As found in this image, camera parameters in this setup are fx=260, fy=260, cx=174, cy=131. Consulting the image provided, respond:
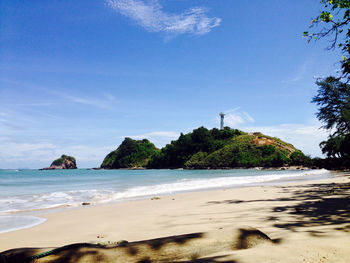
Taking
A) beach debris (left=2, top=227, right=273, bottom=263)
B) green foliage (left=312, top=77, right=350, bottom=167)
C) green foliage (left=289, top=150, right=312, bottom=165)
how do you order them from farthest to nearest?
green foliage (left=289, top=150, right=312, bottom=165), green foliage (left=312, top=77, right=350, bottom=167), beach debris (left=2, top=227, right=273, bottom=263)

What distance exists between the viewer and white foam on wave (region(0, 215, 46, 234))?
638 cm

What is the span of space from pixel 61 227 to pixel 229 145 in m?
104

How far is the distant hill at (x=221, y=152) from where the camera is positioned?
88750 mm

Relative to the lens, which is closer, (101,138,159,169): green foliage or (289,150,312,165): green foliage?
(289,150,312,165): green foliage

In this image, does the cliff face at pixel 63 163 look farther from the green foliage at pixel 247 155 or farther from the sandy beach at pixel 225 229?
the sandy beach at pixel 225 229

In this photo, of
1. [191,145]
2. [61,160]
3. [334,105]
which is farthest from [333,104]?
[61,160]

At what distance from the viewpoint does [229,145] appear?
351 feet

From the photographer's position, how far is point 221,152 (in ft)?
339

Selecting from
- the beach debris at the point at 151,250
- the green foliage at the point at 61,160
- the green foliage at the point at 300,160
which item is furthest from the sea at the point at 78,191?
the green foliage at the point at 61,160

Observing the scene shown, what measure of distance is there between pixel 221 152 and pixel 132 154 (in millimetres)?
69864

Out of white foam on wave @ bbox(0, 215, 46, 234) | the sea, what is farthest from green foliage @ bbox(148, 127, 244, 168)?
white foam on wave @ bbox(0, 215, 46, 234)

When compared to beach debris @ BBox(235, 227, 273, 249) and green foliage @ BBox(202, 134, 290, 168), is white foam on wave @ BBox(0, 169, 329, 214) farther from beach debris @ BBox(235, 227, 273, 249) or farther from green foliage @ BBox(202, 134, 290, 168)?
green foliage @ BBox(202, 134, 290, 168)

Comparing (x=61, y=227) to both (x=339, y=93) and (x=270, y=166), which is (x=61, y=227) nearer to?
(x=339, y=93)

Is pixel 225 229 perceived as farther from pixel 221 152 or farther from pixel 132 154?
pixel 132 154
